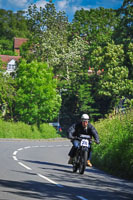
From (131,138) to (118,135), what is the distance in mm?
2352

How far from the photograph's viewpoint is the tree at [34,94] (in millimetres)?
53688

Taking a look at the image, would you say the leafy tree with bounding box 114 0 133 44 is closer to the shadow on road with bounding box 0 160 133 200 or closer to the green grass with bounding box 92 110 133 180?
the green grass with bounding box 92 110 133 180

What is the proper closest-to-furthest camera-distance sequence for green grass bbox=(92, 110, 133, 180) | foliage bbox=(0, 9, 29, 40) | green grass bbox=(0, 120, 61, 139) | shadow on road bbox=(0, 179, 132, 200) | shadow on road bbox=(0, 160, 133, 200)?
shadow on road bbox=(0, 179, 132, 200) < shadow on road bbox=(0, 160, 133, 200) < green grass bbox=(92, 110, 133, 180) < green grass bbox=(0, 120, 61, 139) < foliage bbox=(0, 9, 29, 40)

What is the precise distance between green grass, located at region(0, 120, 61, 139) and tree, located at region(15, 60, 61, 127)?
4.54 feet

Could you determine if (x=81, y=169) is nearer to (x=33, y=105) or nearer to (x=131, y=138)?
(x=131, y=138)

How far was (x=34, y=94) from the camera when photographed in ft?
177

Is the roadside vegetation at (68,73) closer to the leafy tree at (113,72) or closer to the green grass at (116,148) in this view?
the leafy tree at (113,72)

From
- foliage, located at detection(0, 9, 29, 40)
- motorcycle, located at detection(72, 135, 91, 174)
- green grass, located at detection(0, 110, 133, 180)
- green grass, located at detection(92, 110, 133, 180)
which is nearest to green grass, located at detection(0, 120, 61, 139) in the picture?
green grass, located at detection(0, 110, 133, 180)

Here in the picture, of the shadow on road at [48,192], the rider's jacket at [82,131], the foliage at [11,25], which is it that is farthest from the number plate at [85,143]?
the foliage at [11,25]

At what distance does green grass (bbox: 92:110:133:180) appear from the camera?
15484 mm

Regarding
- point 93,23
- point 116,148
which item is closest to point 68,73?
point 93,23

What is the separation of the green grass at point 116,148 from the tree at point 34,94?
105ft

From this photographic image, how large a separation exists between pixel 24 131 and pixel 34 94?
648 centimetres

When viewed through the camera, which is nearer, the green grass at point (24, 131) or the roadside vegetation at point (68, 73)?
the green grass at point (24, 131)
